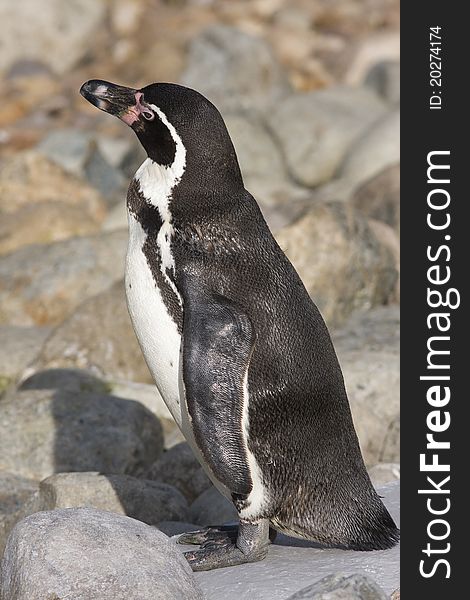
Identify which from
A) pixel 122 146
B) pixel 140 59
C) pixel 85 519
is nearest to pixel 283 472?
pixel 85 519

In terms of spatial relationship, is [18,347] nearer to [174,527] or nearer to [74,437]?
[74,437]

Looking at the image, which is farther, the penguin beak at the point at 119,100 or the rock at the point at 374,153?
the rock at the point at 374,153

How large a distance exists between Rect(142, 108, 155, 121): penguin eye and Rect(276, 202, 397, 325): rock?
4352 millimetres

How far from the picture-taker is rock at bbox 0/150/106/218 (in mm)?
14508

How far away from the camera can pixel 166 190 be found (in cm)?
518

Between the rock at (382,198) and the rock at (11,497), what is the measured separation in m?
6.50

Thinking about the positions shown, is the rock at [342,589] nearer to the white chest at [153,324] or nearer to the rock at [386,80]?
the white chest at [153,324]

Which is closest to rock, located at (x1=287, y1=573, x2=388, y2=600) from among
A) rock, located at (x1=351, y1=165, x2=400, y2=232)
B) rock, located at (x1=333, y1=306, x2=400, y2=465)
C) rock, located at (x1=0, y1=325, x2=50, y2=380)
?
rock, located at (x1=333, y1=306, x2=400, y2=465)

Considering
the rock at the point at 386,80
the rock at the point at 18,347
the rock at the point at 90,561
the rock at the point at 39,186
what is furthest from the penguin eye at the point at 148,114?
the rock at the point at 386,80

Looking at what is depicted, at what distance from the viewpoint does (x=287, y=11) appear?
30.6m

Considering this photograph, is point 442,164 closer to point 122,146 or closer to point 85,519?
point 85,519

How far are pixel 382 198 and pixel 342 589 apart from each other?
8864 millimetres

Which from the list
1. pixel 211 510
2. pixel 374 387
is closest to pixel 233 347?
pixel 211 510

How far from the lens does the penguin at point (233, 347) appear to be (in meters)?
4.88
